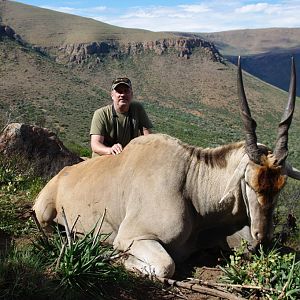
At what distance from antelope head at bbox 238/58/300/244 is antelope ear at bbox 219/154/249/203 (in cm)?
4

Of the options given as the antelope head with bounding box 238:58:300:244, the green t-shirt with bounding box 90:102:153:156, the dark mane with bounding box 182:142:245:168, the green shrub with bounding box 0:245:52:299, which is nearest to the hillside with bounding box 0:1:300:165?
the green t-shirt with bounding box 90:102:153:156

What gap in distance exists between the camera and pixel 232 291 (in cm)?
426

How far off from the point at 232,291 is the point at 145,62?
95.4 metres

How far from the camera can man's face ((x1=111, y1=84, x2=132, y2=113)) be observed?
7.13 meters

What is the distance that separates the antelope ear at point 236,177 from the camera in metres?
4.78

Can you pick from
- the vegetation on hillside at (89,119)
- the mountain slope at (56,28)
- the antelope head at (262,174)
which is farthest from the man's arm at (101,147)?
the mountain slope at (56,28)

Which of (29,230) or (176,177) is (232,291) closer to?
(176,177)

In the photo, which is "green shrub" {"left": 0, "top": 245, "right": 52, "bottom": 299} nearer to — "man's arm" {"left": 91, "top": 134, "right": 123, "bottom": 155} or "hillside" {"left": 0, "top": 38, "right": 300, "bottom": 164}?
"man's arm" {"left": 91, "top": 134, "right": 123, "bottom": 155}

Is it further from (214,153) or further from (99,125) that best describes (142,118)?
(214,153)

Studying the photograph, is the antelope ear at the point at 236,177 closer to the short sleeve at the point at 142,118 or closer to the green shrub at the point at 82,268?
the green shrub at the point at 82,268

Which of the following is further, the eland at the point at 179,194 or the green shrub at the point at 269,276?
the eland at the point at 179,194

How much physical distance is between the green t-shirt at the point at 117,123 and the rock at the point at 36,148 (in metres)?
3.16

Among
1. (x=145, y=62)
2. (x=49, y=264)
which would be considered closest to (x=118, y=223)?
(x=49, y=264)

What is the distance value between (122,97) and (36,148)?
172 inches
